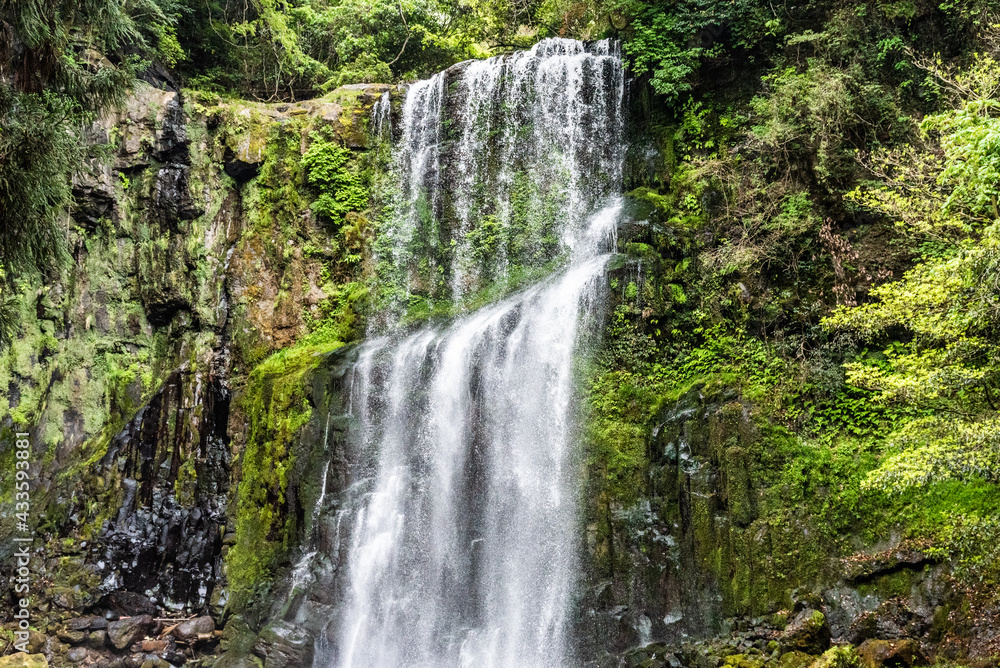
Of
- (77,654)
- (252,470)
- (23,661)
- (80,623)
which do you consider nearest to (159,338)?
(252,470)

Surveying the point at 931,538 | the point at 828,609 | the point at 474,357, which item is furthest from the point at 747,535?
the point at 474,357

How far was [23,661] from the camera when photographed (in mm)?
9781

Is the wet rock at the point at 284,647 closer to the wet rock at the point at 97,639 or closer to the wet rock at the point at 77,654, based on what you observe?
the wet rock at the point at 97,639

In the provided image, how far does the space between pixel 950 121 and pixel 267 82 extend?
51.9ft

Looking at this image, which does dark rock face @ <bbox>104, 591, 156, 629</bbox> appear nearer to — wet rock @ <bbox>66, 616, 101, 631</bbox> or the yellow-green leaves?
wet rock @ <bbox>66, 616, 101, 631</bbox>

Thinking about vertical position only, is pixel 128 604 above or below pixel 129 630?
above

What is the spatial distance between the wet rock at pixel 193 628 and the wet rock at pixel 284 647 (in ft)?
4.75

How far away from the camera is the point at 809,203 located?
10.3 metres

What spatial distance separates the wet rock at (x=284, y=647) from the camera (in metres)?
9.82

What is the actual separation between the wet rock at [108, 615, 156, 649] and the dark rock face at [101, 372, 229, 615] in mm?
291

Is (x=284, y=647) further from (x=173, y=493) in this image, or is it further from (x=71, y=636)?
(x=173, y=493)

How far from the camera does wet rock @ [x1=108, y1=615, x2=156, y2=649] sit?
10.7 metres

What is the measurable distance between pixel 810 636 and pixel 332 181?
1201 cm

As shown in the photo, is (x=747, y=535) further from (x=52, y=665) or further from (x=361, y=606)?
(x=52, y=665)
